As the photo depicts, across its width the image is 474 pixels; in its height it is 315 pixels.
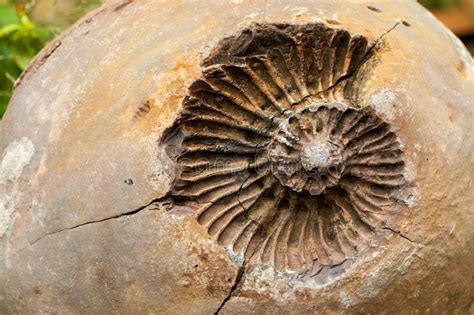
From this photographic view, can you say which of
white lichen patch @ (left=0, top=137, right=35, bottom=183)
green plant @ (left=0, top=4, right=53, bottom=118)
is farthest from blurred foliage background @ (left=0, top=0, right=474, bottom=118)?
white lichen patch @ (left=0, top=137, right=35, bottom=183)

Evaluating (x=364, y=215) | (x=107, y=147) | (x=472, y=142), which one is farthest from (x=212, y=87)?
(x=472, y=142)

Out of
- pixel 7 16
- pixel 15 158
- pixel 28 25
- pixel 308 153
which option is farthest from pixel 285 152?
pixel 7 16

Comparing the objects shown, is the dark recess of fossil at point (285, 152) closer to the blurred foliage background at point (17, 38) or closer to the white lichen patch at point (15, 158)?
the white lichen patch at point (15, 158)

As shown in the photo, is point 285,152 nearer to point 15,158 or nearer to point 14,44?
point 15,158

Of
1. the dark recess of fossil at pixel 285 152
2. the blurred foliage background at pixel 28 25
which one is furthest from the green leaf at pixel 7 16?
the dark recess of fossil at pixel 285 152

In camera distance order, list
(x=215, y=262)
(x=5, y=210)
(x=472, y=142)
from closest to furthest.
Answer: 1. (x=215, y=262)
2. (x=472, y=142)
3. (x=5, y=210)

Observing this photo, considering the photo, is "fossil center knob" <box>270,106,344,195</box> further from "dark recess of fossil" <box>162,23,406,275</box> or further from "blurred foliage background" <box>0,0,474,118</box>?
"blurred foliage background" <box>0,0,474,118</box>

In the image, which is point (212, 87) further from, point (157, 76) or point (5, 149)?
point (5, 149)
